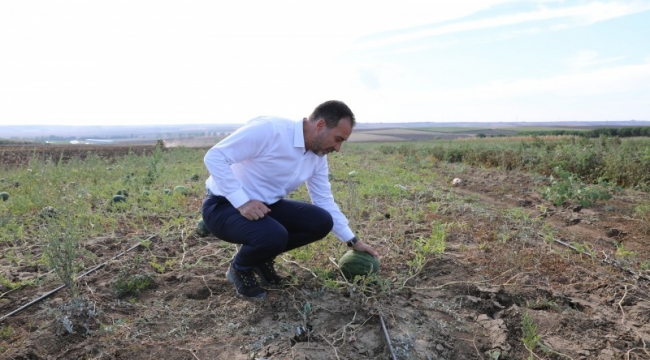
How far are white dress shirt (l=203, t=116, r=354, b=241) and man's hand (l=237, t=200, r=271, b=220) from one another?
38mm

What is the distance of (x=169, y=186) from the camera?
805cm

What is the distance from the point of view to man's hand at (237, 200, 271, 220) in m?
3.06

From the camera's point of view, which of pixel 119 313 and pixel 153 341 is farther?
pixel 119 313

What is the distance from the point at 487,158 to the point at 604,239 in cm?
984

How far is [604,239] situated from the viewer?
5.02 m

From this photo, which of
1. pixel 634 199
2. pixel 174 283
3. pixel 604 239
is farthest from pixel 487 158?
pixel 174 283

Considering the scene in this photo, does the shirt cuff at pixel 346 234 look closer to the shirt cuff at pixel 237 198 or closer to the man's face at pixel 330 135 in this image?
the man's face at pixel 330 135

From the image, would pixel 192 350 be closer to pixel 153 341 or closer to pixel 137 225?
pixel 153 341

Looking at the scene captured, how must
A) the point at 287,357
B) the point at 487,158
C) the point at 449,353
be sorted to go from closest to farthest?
1. the point at 287,357
2. the point at 449,353
3. the point at 487,158

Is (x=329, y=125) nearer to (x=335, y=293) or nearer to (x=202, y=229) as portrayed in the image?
(x=335, y=293)

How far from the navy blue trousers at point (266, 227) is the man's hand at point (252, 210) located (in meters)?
0.05

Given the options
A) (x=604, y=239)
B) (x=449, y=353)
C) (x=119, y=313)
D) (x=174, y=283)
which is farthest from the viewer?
(x=604, y=239)

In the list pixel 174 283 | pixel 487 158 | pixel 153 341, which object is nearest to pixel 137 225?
pixel 174 283

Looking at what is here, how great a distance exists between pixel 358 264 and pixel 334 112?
1.12 metres
